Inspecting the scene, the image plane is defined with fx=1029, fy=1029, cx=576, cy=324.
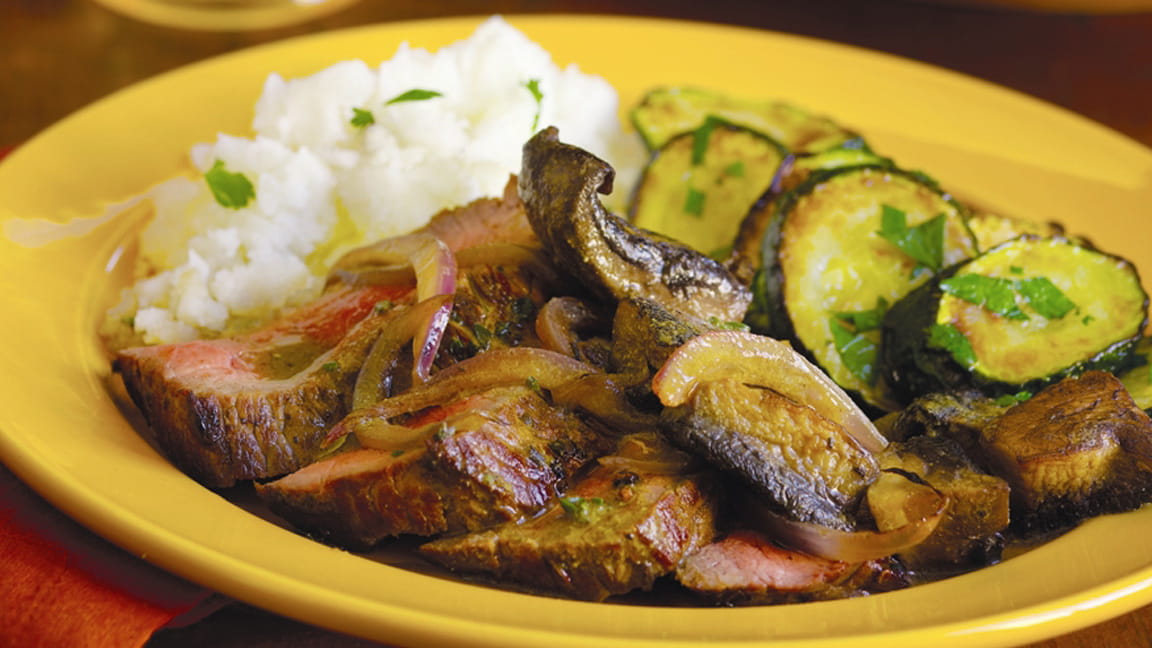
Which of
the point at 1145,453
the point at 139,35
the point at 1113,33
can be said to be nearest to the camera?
the point at 1145,453

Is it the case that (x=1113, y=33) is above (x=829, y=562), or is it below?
above

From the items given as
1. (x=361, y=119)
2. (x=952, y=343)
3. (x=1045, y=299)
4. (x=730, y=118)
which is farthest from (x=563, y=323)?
(x=730, y=118)

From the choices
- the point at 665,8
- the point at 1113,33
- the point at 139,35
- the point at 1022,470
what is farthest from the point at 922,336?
the point at 139,35

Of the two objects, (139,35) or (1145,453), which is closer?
(1145,453)

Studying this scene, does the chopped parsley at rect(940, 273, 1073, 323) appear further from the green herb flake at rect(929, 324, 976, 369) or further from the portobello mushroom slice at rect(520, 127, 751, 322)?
the portobello mushroom slice at rect(520, 127, 751, 322)

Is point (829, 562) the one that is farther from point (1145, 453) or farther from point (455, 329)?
point (455, 329)

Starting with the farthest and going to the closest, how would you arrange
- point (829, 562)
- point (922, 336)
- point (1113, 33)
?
point (1113, 33) < point (922, 336) < point (829, 562)

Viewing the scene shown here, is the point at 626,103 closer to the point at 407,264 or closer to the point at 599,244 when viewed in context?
the point at 407,264
